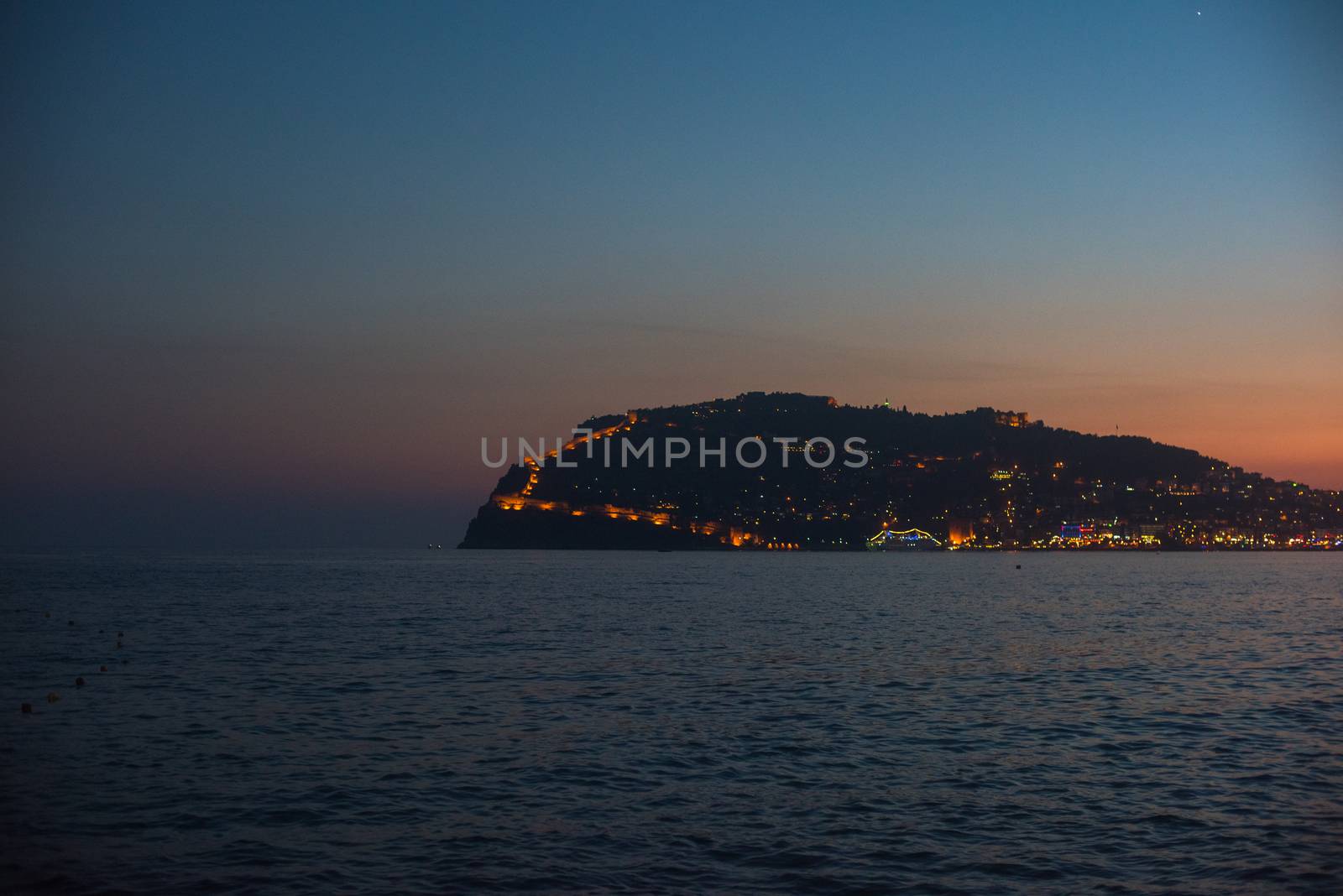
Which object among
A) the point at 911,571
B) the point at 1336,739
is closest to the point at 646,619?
the point at 1336,739

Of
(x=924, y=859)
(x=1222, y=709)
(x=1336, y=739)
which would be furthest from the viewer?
(x=1222, y=709)

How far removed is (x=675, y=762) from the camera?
19562 mm

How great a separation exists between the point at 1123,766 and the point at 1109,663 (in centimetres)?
1667

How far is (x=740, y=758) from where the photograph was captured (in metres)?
19.8

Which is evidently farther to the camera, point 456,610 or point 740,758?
point 456,610

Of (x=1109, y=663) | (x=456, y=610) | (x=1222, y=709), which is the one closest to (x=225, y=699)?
(x=1222, y=709)

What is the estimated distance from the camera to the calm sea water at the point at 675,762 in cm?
1352

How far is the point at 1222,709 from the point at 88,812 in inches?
931

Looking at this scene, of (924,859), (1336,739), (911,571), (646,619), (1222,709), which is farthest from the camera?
(911,571)

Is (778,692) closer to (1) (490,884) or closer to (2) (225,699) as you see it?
(2) (225,699)

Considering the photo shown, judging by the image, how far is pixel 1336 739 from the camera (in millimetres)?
21172

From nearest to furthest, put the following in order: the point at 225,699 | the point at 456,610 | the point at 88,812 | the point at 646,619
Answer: the point at 88,812 < the point at 225,699 < the point at 646,619 < the point at 456,610

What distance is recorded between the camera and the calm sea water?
44.4 feet

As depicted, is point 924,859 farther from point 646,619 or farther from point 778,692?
point 646,619
